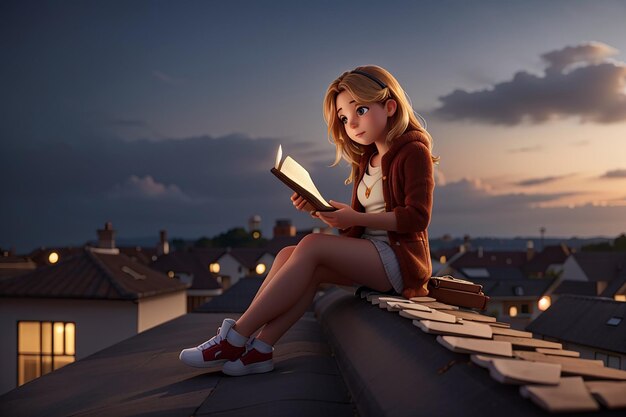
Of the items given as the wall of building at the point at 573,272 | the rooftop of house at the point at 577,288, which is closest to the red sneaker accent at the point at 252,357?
the rooftop of house at the point at 577,288

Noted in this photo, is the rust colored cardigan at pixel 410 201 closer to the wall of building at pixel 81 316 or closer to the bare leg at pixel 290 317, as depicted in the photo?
Answer: the bare leg at pixel 290 317

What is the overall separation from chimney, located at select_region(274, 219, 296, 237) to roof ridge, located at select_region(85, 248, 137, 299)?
94.4 feet

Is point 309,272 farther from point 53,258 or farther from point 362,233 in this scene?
point 53,258

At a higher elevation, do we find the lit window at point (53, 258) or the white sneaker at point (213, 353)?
the white sneaker at point (213, 353)

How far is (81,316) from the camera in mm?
15797

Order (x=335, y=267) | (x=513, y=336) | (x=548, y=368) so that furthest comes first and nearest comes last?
(x=335, y=267)
(x=513, y=336)
(x=548, y=368)

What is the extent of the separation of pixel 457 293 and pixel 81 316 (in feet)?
47.4

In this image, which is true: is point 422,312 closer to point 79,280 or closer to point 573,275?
point 79,280

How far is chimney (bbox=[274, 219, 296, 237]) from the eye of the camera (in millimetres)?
47156

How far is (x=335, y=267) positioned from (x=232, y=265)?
46662 mm

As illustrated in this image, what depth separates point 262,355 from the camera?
10.2ft

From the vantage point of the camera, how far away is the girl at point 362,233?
10.3ft

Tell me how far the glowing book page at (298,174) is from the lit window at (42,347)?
13.4 metres

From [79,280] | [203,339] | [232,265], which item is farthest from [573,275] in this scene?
[203,339]
